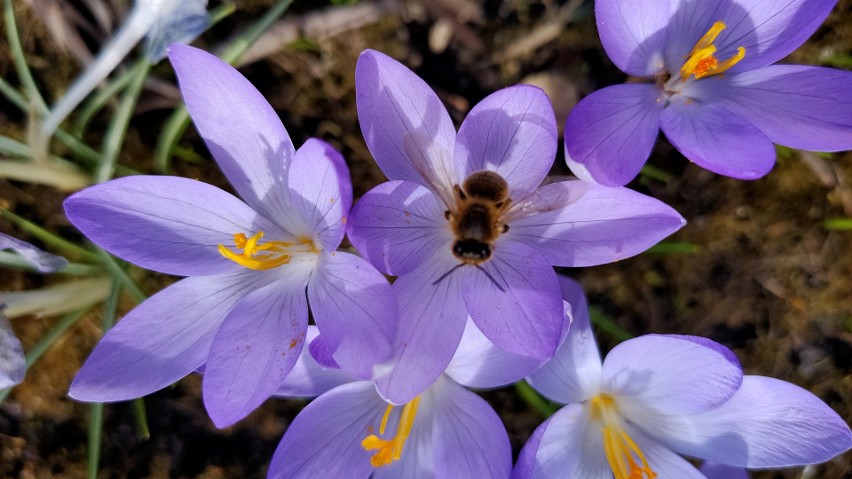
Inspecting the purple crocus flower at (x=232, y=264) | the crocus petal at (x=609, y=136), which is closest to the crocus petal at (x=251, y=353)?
the purple crocus flower at (x=232, y=264)

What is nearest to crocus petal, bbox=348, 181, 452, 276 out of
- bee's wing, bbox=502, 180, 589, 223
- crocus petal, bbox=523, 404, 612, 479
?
bee's wing, bbox=502, 180, 589, 223

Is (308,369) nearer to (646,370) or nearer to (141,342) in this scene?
(141,342)

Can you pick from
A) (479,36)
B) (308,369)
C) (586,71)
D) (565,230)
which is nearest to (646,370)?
(565,230)

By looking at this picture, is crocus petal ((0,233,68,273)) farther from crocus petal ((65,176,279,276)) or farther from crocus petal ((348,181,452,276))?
crocus petal ((348,181,452,276))

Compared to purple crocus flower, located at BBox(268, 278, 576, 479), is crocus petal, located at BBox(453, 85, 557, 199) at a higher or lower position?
higher

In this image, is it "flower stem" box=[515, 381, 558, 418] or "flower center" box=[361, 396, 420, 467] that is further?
"flower stem" box=[515, 381, 558, 418]

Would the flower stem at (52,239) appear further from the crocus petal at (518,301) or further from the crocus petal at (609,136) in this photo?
the crocus petal at (609,136)
